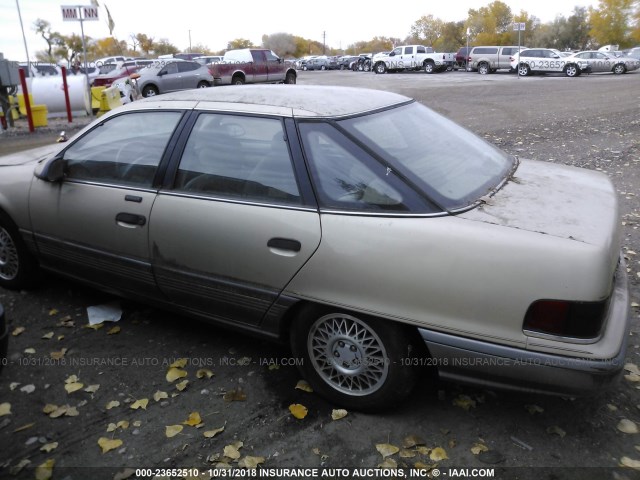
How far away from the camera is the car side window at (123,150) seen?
3426 millimetres

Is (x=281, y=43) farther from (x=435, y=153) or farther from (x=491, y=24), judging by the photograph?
(x=435, y=153)

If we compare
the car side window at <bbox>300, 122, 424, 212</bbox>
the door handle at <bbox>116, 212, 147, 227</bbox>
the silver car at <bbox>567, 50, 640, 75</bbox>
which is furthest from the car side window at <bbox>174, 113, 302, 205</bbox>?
the silver car at <bbox>567, 50, 640, 75</bbox>

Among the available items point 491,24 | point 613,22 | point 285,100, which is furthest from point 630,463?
point 491,24

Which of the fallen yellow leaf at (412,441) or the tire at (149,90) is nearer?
the fallen yellow leaf at (412,441)

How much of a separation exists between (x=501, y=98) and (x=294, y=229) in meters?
16.8

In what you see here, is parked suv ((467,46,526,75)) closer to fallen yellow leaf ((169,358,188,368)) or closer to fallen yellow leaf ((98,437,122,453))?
fallen yellow leaf ((169,358,188,368))

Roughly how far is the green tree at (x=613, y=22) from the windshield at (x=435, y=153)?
75000 mm

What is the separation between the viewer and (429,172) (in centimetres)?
284

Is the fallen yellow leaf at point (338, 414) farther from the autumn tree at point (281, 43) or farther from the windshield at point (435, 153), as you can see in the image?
the autumn tree at point (281, 43)

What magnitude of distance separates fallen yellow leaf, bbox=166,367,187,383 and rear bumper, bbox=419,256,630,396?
1.56 metres

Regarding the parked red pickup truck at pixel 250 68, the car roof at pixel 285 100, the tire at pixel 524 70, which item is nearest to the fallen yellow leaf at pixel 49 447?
the car roof at pixel 285 100

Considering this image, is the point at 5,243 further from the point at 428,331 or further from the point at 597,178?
the point at 597,178

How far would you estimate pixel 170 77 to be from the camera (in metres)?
21.1

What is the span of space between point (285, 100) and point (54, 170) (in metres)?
1.72
